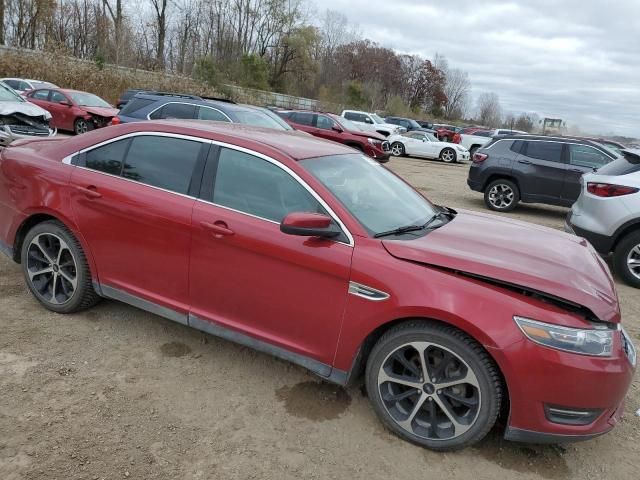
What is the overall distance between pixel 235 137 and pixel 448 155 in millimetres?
21252

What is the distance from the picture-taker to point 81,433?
2697 mm

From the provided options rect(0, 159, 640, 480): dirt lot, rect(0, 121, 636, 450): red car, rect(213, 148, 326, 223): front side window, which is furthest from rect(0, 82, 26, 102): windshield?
rect(213, 148, 326, 223): front side window

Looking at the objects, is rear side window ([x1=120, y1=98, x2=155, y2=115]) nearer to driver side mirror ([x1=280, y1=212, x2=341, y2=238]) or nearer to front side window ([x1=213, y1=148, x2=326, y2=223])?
front side window ([x1=213, y1=148, x2=326, y2=223])

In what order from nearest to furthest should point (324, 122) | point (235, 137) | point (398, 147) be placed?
point (235, 137), point (324, 122), point (398, 147)

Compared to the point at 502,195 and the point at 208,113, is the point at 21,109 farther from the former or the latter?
the point at 502,195

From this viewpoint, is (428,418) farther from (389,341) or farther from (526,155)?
(526,155)

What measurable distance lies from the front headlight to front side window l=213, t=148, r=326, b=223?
1.30m

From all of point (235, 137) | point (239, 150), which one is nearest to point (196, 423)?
point (239, 150)

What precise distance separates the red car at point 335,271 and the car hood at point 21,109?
7.18 meters

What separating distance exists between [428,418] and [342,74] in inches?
2695

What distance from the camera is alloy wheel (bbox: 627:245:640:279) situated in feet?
20.0

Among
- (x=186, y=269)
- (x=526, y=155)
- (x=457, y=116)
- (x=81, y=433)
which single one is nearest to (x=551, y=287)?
(x=186, y=269)

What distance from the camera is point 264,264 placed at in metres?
3.03

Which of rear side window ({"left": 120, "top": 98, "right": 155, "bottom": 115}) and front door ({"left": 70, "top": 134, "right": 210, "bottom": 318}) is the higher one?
rear side window ({"left": 120, "top": 98, "right": 155, "bottom": 115})
